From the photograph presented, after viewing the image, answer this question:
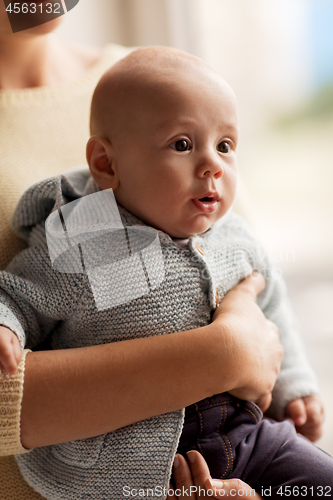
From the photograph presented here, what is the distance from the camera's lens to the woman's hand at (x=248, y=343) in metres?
0.57

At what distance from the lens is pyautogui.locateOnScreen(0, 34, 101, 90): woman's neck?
81cm

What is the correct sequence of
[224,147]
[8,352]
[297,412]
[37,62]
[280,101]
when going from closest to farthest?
[8,352] → [224,147] → [297,412] → [37,62] → [280,101]

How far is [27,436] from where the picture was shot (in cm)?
54

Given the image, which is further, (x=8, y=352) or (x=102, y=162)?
(x=102, y=162)

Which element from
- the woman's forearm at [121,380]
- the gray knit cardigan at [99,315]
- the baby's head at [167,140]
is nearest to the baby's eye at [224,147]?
the baby's head at [167,140]

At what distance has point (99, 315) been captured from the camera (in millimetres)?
587

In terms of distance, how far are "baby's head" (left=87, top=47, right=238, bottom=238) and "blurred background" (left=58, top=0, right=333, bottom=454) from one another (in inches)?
9.3

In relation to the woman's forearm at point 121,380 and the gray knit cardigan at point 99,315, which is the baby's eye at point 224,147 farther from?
the woman's forearm at point 121,380

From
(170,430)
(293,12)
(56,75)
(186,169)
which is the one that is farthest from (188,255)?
(293,12)

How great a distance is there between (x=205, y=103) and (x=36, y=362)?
15.3 inches

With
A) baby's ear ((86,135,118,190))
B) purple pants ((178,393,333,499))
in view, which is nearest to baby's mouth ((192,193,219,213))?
baby's ear ((86,135,118,190))

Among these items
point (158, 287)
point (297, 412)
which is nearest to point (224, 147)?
point (158, 287)

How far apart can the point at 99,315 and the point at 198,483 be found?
240mm

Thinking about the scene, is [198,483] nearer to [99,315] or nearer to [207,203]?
[99,315]
